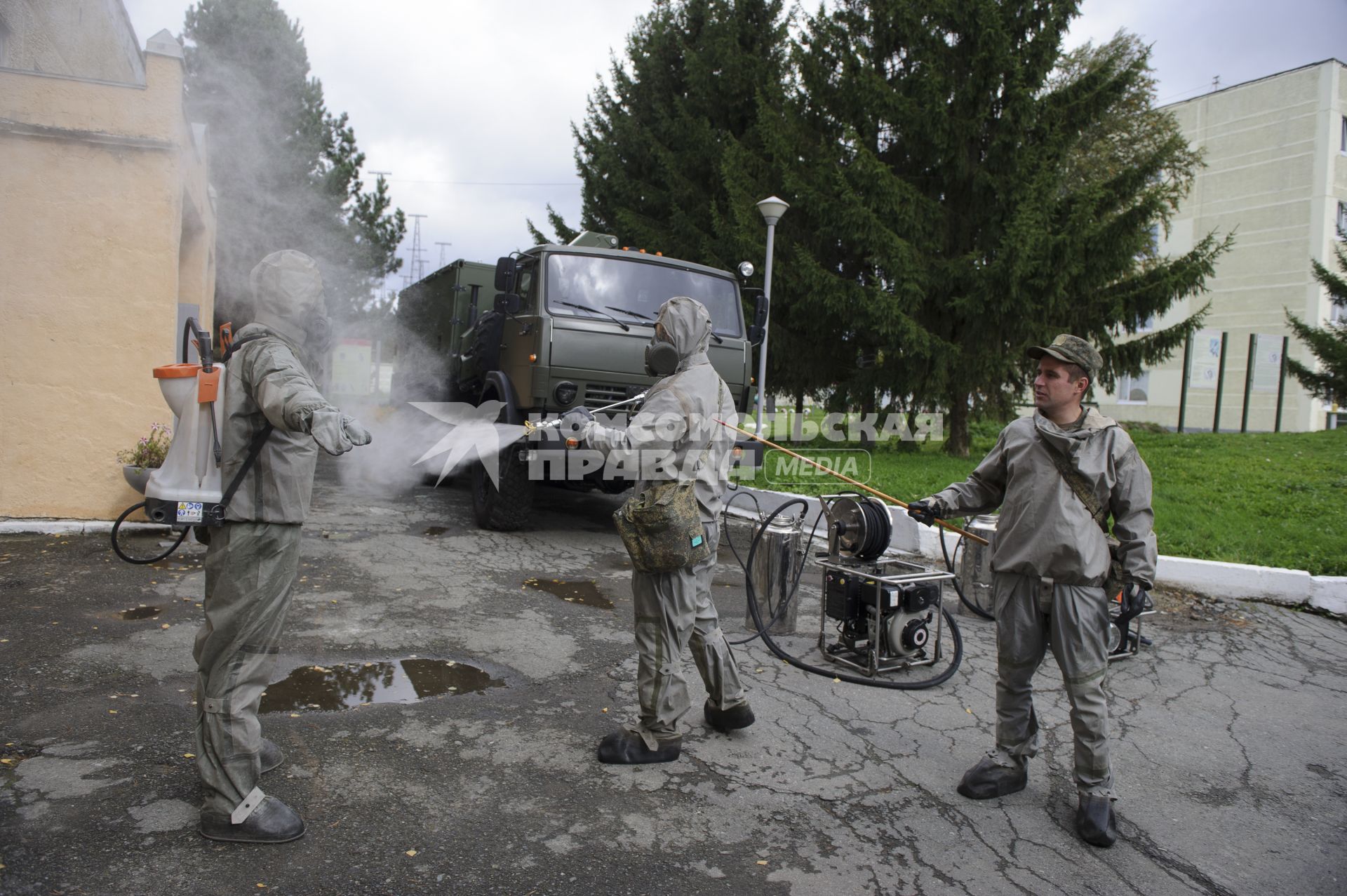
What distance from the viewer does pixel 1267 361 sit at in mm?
17703

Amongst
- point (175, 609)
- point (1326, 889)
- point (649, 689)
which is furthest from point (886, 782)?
point (175, 609)

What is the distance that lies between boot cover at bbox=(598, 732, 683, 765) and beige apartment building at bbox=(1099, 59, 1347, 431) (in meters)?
25.5

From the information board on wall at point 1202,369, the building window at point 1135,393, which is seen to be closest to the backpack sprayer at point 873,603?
the information board on wall at point 1202,369

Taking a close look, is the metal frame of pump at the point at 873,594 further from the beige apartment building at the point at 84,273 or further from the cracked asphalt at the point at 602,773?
the beige apartment building at the point at 84,273

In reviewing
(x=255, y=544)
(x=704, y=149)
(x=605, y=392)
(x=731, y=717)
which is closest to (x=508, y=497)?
(x=605, y=392)

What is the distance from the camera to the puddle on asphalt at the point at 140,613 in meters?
4.91

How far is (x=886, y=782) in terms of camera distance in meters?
3.39

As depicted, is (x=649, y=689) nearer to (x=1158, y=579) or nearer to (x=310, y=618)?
(x=310, y=618)

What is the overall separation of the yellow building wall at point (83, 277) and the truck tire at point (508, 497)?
2817mm

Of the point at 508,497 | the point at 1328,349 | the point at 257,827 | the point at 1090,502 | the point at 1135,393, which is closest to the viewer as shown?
the point at 257,827

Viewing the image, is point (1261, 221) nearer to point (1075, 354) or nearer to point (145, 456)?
point (1075, 354)

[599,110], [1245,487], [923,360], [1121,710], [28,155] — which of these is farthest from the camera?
[599,110]

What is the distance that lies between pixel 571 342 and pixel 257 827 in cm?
515

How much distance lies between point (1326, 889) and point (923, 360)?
11.2 metres
